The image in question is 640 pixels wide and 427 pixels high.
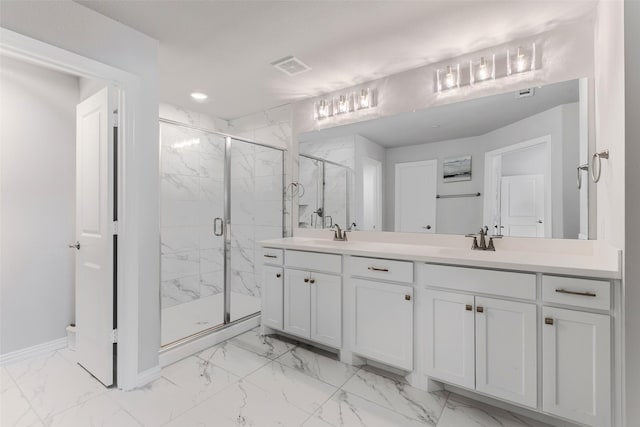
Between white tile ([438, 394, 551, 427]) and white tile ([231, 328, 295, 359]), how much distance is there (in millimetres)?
1262

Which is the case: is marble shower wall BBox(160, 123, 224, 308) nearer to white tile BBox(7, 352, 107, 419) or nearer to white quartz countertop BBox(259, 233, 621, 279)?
white tile BBox(7, 352, 107, 419)

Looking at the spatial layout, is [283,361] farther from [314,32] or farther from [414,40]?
[414,40]

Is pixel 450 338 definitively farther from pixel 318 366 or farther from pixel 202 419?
pixel 202 419

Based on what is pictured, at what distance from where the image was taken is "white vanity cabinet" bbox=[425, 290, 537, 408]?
153 centimetres

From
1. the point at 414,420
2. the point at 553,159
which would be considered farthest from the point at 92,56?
the point at 553,159

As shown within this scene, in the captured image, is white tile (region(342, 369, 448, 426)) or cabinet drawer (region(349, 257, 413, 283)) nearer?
white tile (region(342, 369, 448, 426))

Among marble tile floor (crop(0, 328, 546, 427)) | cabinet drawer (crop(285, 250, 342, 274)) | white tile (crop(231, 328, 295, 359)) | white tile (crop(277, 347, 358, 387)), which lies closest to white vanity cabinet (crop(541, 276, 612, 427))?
marble tile floor (crop(0, 328, 546, 427))

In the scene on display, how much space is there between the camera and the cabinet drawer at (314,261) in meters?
2.23

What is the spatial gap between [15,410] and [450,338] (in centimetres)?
254

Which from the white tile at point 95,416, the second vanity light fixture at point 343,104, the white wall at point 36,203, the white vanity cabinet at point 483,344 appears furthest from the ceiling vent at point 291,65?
the white tile at point 95,416

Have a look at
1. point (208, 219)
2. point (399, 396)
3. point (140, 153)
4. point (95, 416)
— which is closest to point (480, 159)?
point (399, 396)

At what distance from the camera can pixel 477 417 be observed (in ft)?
5.40

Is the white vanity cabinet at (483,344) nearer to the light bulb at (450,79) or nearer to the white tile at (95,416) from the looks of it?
the light bulb at (450,79)

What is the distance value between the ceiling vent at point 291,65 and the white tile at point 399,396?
241 centimetres
